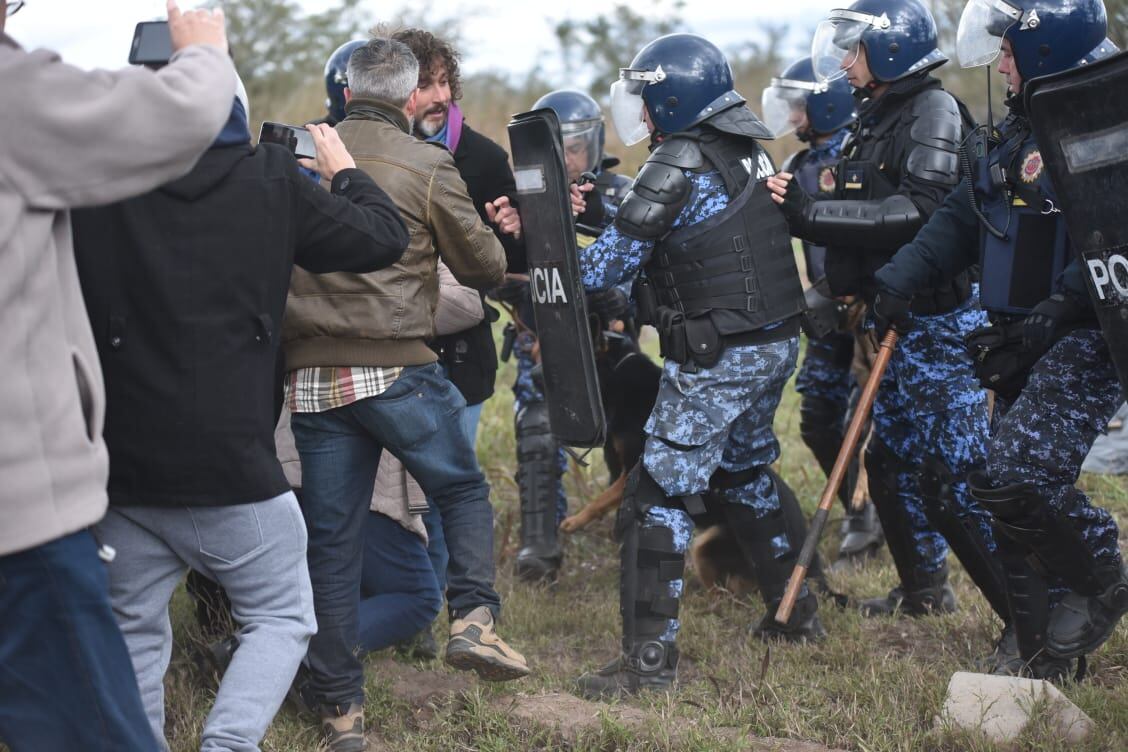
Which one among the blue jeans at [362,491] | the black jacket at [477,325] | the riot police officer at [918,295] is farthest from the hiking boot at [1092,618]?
the black jacket at [477,325]

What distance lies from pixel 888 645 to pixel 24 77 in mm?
3460

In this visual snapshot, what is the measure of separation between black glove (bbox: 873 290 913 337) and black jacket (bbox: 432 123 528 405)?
51.3 inches

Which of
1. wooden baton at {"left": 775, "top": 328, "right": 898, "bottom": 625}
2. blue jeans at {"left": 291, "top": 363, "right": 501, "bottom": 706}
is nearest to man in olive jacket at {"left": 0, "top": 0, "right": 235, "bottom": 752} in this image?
blue jeans at {"left": 291, "top": 363, "right": 501, "bottom": 706}

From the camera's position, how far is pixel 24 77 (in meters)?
2.11

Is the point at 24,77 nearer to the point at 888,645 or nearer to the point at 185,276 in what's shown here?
the point at 185,276

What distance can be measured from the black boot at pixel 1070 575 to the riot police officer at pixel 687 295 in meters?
0.85

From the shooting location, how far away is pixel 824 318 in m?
5.42

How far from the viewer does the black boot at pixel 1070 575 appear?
3635 millimetres

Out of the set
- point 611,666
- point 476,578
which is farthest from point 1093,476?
point 476,578

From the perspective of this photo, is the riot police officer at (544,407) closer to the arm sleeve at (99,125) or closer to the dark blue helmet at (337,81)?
the dark blue helmet at (337,81)

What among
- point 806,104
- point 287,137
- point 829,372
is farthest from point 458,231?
point 806,104

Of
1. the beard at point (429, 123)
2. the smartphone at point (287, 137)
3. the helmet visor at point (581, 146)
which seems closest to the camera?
the smartphone at point (287, 137)

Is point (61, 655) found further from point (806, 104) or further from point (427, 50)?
point (806, 104)

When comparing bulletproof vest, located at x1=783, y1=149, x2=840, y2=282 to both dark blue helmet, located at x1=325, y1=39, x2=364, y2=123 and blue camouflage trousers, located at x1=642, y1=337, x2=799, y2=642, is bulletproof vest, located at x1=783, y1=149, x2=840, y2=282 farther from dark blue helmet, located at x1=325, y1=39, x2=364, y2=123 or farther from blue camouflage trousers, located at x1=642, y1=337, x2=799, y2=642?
dark blue helmet, located at x1=325, y1=39, x2=364, y2=123
